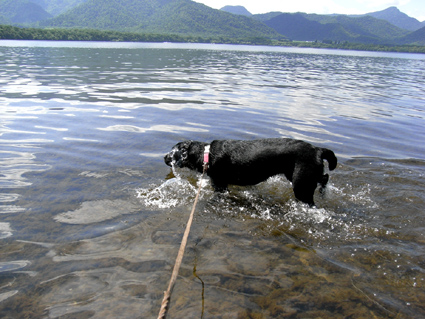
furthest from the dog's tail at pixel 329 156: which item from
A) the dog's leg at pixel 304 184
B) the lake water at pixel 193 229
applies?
the lake water at pixel 193 229

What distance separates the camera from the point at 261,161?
5555mm

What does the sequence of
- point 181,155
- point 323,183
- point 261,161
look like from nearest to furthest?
point 261,161 < point 323,183 < point 181,155

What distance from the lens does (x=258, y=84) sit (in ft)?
69.3

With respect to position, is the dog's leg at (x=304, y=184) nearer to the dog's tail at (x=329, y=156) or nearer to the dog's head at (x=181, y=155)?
the dog's tail at (x=329, y=156)

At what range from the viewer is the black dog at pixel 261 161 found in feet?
17.1

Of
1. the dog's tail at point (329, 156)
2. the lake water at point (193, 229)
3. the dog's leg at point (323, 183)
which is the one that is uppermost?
the dog's tail at point (329, 156)

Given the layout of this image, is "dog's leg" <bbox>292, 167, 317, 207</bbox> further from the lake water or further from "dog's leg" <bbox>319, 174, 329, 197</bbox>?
"dog's leg" <bbox>319, 174, 329, 197</bbox>

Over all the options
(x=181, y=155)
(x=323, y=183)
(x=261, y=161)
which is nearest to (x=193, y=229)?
(x=261, y=161)

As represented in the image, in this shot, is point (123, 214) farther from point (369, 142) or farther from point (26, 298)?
point (369, 142)

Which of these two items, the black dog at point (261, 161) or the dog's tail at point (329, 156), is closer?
the black dog at point (261, 161)

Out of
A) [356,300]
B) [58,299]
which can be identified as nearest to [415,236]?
[356,300]

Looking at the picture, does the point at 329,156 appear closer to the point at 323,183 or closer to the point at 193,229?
the point at 323,183

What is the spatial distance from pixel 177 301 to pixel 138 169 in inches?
169

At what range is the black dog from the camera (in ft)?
17.1
